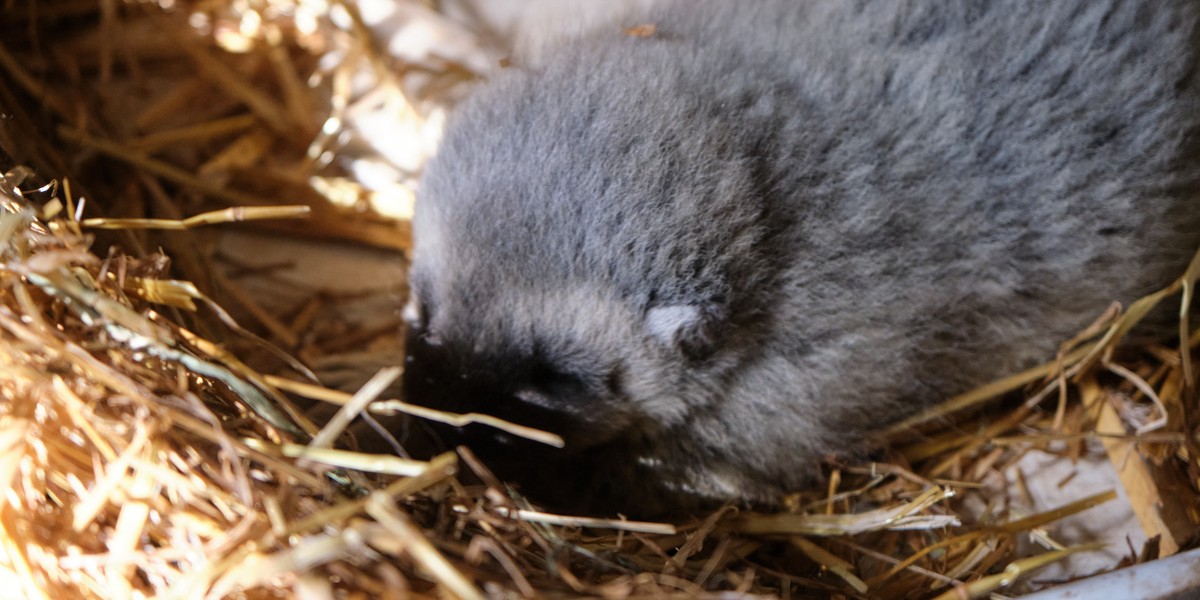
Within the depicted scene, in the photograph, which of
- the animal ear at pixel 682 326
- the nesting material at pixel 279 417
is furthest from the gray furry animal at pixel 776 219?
the nesting material at pixel 279 417

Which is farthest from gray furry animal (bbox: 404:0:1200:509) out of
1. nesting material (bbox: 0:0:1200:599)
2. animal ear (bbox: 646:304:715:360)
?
nesting material (bbox: 0:0:1200:599)

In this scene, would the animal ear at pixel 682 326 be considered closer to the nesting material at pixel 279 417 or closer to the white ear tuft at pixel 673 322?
the white ear tuft at pixel 673 322

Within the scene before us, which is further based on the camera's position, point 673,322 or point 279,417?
point 673,322

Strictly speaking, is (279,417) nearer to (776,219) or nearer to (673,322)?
(673,322)

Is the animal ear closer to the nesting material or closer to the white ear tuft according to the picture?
the white ear tuft

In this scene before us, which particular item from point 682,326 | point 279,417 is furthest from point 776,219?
point 279,417

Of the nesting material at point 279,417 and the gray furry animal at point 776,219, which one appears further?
the gray furry animal at point 776,219
